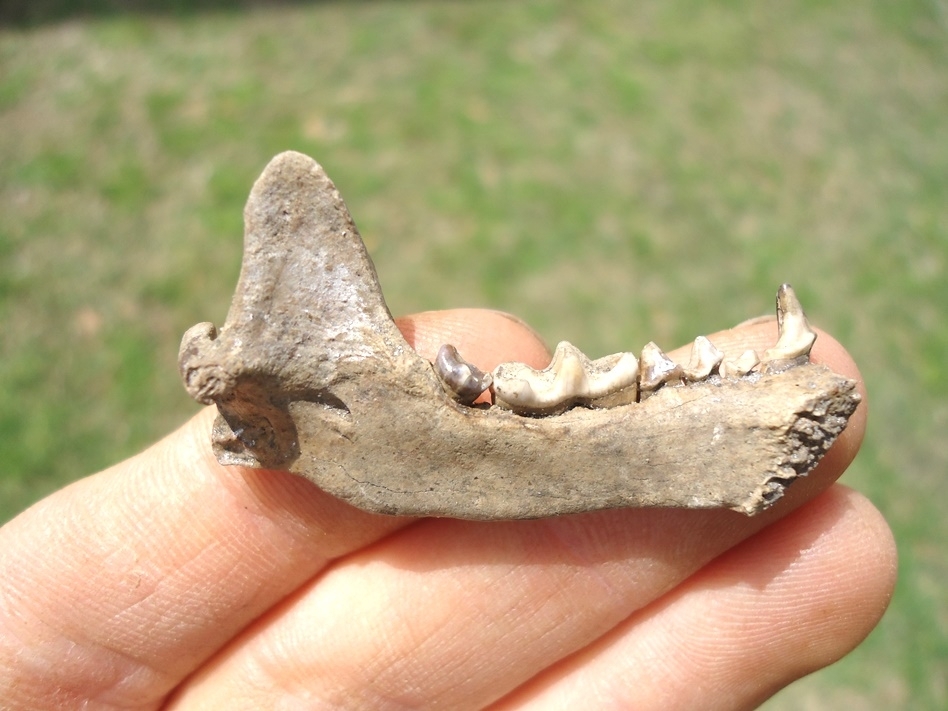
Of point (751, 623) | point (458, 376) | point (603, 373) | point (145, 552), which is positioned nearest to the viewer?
point (458, 376)

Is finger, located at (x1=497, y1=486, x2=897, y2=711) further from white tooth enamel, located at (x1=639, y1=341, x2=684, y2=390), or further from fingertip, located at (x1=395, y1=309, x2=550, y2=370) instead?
fingertip, located at (x1=395, y1=309, x2=550, y2=370)

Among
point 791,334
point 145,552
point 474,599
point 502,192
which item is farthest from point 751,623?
point 502,192

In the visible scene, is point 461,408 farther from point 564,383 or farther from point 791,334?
point 791,334

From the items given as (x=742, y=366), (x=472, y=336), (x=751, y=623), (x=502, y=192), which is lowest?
(x=751, y=623)

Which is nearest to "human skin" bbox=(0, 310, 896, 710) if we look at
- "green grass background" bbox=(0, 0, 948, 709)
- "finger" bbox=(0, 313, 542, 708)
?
"finger" bbox=(0, 313, 542, 708)

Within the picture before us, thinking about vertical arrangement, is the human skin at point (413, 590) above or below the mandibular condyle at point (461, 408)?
below

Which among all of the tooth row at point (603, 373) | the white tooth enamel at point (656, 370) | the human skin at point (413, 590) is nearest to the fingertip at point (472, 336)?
the human skin at point (413, 590)

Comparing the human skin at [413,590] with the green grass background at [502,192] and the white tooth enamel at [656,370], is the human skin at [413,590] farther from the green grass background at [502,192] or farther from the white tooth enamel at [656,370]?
the green grass background at [502,192]

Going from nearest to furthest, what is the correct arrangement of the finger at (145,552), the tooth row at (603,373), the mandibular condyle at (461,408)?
the mandibular condyle at (461,408) < the tooth row at (603,373) < the finger at (145,552)
